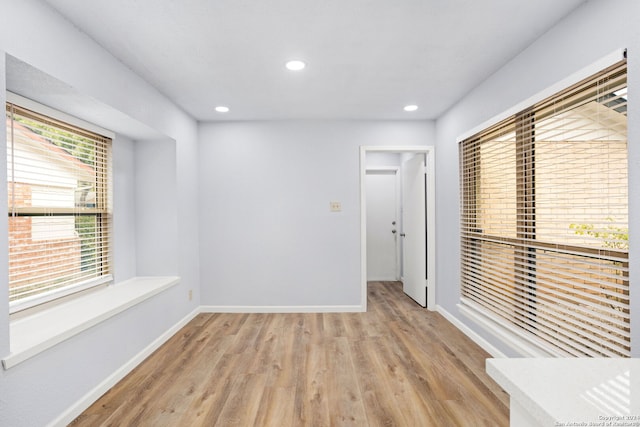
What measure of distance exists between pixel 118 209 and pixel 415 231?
3475 mm

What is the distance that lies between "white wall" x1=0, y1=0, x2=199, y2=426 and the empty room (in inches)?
0.7

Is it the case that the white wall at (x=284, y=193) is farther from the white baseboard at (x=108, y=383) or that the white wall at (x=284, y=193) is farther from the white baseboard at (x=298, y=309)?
the white baseboard at (x=108, y=383)

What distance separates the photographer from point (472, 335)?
3.34 metres

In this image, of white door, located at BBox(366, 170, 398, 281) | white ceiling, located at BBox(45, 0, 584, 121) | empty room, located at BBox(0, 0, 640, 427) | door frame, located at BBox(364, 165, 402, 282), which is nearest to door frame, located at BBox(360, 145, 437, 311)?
empty room, located at BBox(0, 0, 640, 427)

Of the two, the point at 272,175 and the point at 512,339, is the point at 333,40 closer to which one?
the point at 272,175

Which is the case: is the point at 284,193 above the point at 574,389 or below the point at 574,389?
above

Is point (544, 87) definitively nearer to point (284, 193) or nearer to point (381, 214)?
point (284, 193)

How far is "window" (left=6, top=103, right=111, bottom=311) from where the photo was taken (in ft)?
7.38

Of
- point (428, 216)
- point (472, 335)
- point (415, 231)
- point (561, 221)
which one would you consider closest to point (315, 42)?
point (561, 221)

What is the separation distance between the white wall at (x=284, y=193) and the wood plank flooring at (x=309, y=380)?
76cm

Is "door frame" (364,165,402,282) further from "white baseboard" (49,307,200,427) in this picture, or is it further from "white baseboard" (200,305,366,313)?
"white baseboard" (49,307,200,427)

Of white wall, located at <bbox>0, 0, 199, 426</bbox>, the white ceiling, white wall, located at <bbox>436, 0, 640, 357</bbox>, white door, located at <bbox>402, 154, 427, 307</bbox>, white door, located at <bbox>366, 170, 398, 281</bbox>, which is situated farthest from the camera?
white door, located at <bbox>366, 170, 398, 281</bbox>

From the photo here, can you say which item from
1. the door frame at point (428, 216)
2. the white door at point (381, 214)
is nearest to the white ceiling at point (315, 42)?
the door frame at point (428, 216)

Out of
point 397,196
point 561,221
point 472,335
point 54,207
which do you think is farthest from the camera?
point 397,196
